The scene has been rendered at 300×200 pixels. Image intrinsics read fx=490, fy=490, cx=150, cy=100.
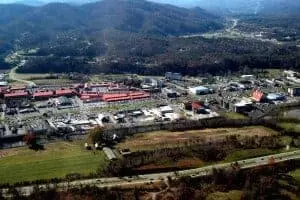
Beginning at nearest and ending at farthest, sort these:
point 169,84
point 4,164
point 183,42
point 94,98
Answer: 1. point 4,164
2. point 94,98
3. point 169,84
4. point 183,42

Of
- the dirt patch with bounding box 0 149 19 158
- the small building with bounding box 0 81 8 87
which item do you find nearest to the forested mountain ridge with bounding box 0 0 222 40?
the small building with bounding box 0 81 8 87

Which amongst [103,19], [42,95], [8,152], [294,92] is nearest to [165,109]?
[42,95]

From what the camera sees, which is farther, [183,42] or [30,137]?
[183,42]

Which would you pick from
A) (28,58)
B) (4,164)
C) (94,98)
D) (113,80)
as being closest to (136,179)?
(4,164)

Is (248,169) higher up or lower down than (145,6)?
lower down

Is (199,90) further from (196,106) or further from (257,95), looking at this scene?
(196,106)

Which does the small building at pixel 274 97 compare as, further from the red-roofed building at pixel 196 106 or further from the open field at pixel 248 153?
the open field at pixel 248 153

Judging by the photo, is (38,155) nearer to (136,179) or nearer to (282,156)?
(136,179)

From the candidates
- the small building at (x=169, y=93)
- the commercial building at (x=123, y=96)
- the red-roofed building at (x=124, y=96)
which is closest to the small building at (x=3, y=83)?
the commercial building at (x=123, y=96)
